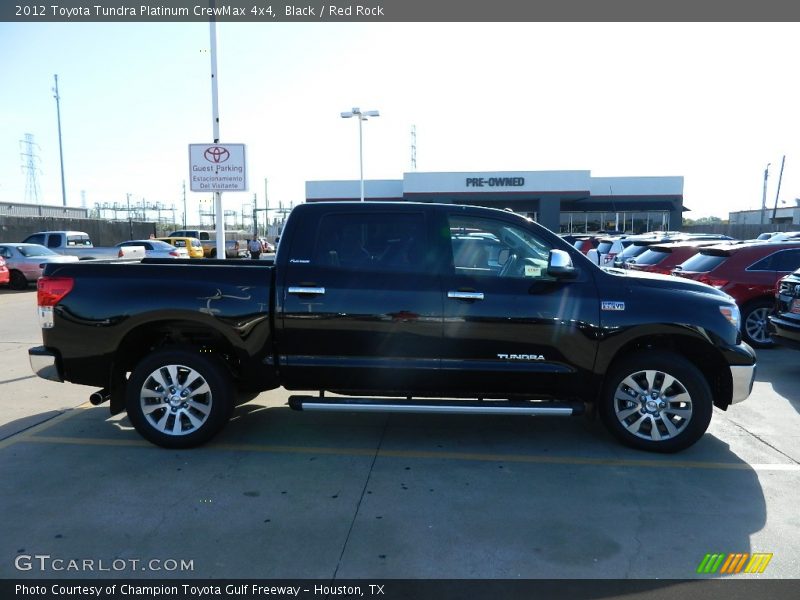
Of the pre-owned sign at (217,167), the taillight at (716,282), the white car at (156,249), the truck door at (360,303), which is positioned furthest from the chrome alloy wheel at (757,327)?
the white car at (156,249)

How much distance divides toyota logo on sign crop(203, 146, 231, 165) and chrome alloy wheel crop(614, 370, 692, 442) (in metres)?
8.13

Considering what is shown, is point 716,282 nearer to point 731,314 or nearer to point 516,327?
point 731,314

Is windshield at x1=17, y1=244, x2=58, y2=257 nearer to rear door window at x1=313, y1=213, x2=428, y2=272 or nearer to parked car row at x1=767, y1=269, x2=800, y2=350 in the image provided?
rear door window at x1=313, y1=213, x2=428, y2=272

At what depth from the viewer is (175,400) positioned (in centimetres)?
488

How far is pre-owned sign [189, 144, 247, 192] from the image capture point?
10438mm

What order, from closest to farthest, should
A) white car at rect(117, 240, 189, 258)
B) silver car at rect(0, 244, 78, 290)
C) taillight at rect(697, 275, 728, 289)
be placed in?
taillight at rect(697, 275, 728, 289), silver car at rect(0, 244, 78, 290), white car at rect(117, 240, 189, 258)

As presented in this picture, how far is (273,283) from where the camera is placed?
4840mm

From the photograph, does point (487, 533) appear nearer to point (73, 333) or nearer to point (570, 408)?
point (570, 408)

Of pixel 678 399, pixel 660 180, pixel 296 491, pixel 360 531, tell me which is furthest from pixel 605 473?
pixel 660 180

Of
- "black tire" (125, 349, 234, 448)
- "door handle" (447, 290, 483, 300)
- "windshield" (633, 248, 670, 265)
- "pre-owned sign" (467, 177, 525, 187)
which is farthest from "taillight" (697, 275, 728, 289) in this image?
"pre-owned sign" (467, 177, 525, 187)

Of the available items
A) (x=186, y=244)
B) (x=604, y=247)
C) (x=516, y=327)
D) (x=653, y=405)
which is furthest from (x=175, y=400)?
(x=186, y=244)

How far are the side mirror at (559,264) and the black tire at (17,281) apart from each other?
1841 centimetres

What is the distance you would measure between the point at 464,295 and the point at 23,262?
58.4ft

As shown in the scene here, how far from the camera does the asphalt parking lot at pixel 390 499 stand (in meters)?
3.33
